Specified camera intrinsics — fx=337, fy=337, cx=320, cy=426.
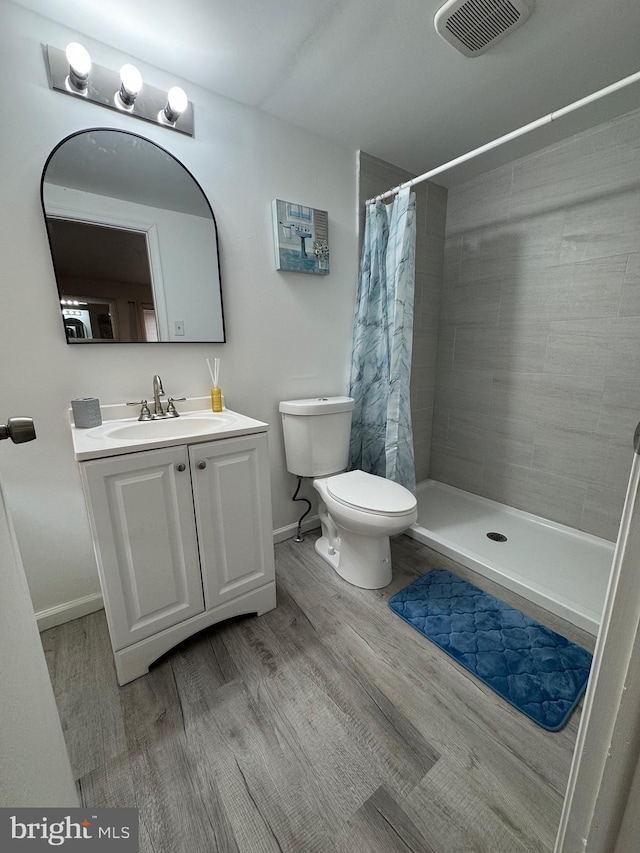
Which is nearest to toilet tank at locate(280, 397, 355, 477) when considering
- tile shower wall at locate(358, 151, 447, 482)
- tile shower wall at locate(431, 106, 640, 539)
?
tile shower wall at locate(358, 151, 447, 482)

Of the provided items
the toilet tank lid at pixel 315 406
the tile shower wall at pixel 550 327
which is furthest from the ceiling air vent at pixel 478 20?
the toilet tank lid at pixel 315 406

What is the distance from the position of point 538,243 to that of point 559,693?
2.18 meters

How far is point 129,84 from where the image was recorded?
1.21 metres

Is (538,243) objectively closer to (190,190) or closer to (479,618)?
(190,190)

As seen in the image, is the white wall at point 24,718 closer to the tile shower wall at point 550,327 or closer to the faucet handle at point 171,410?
the faucet handle at point 171,410

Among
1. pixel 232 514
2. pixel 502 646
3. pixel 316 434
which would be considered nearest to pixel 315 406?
pixel 316 434

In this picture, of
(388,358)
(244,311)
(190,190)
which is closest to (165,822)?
(244,311)

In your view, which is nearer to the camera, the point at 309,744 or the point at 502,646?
the point at 309,744

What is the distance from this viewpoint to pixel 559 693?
1115mm

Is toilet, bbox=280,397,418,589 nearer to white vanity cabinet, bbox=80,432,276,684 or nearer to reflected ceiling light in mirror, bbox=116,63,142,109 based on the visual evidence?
white vanity cabinet, bbox=80,432,276,684

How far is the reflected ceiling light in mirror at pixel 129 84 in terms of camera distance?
1.19 m

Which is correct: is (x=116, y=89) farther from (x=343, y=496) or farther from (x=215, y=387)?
(x=343, y=496)

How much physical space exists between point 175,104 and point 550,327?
2.13 meters

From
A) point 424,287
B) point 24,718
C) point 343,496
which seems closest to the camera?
point 24,718
